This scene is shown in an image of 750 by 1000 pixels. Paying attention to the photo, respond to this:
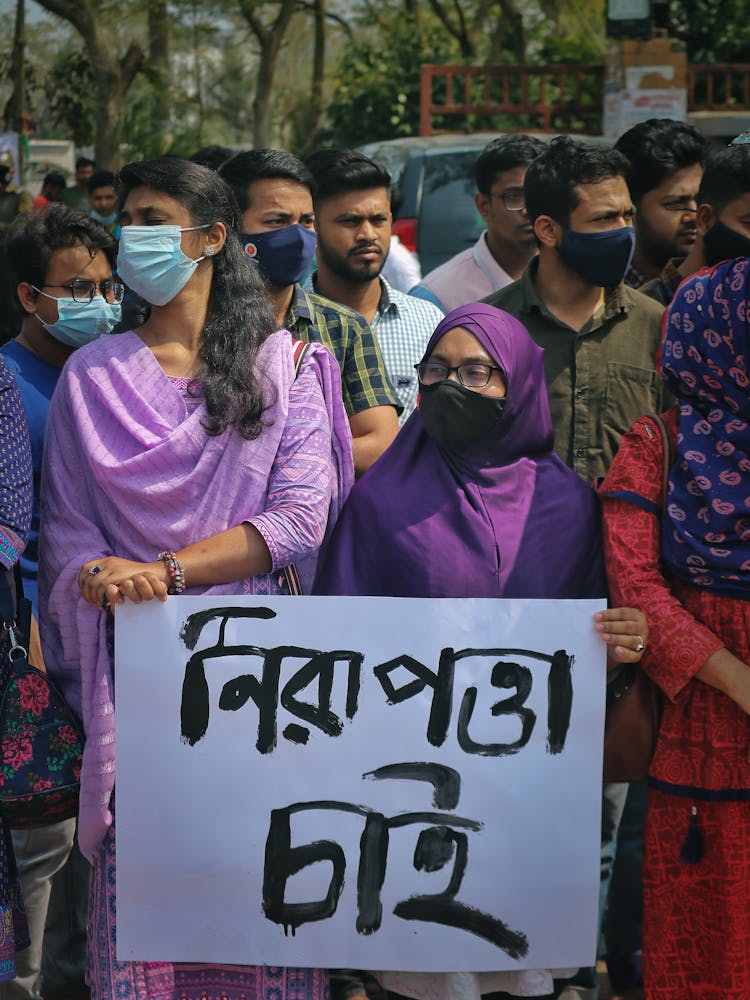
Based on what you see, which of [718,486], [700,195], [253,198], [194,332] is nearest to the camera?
[718,486]

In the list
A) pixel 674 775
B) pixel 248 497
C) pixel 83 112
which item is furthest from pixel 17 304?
pixel 83 112

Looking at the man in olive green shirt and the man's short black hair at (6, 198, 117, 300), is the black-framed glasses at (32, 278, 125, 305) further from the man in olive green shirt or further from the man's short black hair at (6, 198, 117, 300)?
the man in olive green shirt

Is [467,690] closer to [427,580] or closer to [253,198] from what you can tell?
[427,580]

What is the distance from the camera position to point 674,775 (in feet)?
9.02

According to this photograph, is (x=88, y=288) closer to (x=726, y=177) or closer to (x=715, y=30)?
(x=726, y=177)

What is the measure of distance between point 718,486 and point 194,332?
113cm

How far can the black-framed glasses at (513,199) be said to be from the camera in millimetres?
4797

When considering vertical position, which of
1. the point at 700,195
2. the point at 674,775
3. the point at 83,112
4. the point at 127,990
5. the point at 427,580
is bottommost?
the point at 127,990

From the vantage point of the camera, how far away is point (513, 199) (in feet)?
15.8

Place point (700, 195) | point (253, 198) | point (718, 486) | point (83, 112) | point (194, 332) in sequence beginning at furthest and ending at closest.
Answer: point (83, 112), point (253, 198), point (700, 195), point (194, 332), point (718, 486)

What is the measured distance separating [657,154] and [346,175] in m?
1.02

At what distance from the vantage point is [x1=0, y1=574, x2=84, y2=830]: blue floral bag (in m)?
2.69

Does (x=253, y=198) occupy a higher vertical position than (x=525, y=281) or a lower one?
higher

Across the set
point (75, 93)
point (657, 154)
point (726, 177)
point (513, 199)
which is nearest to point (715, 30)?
point (75, 93)
